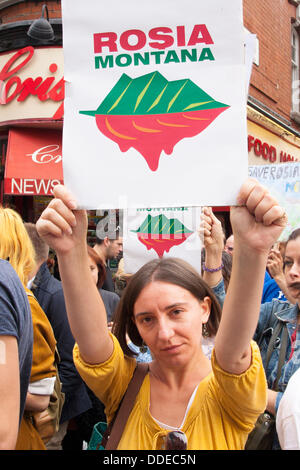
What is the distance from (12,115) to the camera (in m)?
6.56

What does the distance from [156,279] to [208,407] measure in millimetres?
429

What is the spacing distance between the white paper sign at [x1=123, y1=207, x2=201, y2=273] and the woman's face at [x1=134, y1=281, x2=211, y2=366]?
3.25ft

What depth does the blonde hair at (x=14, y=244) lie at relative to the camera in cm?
191

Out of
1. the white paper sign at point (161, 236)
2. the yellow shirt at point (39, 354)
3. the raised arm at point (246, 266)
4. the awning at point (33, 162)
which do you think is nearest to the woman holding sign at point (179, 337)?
the raised arm at point (246, 266)

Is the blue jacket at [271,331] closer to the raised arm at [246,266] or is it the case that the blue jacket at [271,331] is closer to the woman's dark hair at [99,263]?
the raised arm at [246,266]

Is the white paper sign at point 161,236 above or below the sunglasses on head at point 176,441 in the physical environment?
above

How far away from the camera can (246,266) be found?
1206 mm

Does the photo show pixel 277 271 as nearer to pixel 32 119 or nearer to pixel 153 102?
pixel 153 102

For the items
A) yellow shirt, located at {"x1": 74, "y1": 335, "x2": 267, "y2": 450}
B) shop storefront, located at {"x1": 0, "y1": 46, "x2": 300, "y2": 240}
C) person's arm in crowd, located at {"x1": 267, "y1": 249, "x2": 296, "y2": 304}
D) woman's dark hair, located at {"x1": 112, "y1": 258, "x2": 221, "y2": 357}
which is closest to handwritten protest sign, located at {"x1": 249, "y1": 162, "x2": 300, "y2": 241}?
person's arm in crowd, located at {"x1": 267, "y1": 249, "x2": 296, "y2": 304}

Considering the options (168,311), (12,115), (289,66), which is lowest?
(168,311)

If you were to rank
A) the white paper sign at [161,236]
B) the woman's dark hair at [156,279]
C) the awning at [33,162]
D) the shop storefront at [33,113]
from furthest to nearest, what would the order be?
1. the shop storefront at [33,113]
2. the awning at [33,162]
3. the white paper sign at [161,236]
4. the woman's dark hair at [156,279]

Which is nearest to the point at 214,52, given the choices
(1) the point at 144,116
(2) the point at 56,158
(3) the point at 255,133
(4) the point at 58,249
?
(1) the point at 144,116
